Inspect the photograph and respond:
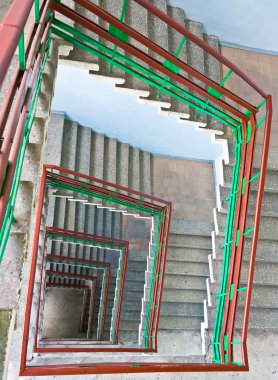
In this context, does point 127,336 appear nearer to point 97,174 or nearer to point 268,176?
point 97,174

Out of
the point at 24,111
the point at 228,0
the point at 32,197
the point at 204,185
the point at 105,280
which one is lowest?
the point at 105,280

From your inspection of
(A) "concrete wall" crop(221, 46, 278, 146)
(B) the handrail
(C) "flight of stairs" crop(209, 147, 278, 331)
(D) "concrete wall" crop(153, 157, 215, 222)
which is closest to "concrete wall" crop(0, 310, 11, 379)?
(B) the handrail

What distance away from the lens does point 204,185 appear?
8.90m

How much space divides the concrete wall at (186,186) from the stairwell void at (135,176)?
991mm

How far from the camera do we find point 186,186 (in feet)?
29.0

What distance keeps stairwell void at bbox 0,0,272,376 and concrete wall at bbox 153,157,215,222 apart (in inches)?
39.0

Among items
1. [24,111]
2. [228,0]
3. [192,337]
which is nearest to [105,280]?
[192,337]

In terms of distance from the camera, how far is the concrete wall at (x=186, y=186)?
8641 mm

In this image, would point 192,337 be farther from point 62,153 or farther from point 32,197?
point 32,197

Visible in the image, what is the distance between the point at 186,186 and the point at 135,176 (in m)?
1.33

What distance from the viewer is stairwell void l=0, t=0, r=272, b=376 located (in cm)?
218

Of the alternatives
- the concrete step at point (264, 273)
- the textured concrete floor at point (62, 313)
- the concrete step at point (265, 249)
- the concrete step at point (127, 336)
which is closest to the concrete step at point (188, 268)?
the concrete step at point (264, 273)

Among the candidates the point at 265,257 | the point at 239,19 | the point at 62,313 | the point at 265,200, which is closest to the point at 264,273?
the point at 265,257

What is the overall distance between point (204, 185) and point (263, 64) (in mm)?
3446
